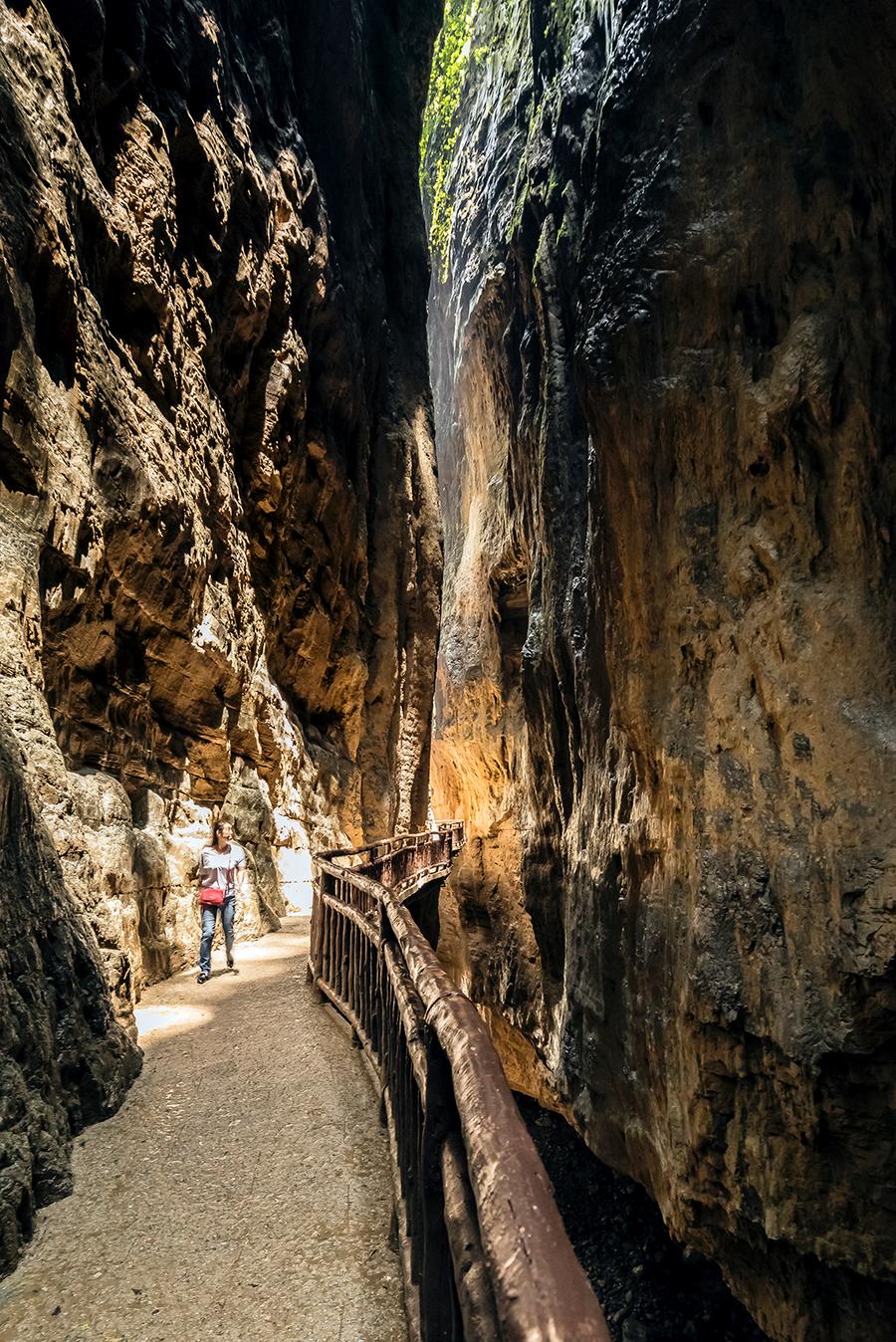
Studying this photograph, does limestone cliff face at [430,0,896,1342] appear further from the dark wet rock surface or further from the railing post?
the railing post

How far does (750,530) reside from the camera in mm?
5246

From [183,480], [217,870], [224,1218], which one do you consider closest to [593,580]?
[217,870]

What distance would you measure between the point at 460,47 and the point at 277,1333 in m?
28.0

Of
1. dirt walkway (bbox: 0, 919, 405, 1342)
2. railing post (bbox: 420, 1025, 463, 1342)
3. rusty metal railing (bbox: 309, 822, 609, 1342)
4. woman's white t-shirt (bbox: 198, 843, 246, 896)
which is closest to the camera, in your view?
rusty metal railing (bbox: 309, 822, 609, 1342)

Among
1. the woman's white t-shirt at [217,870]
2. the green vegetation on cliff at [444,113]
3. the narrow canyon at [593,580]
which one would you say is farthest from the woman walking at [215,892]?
the green vegetation on cliff at [444,113]

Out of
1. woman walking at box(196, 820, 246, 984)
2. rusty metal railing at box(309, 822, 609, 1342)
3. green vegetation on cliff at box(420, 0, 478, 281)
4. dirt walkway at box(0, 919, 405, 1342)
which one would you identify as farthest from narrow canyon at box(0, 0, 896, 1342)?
green vegetation on cliff at box(420, 0, 478, 281)

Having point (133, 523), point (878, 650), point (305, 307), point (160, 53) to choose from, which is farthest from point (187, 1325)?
point (305, 307)

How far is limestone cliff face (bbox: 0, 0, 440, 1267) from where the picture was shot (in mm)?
4527

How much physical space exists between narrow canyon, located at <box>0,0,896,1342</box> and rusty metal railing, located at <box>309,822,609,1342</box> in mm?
1384

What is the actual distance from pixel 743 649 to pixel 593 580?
205 cm

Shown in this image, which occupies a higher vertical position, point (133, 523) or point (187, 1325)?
point (133, 523)

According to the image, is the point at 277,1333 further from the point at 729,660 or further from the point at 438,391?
the point at 438,391

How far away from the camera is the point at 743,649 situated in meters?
5.24

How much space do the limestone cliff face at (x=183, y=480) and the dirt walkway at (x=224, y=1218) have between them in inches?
8.5
